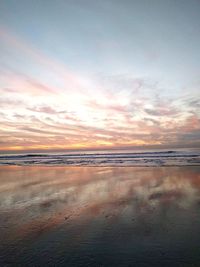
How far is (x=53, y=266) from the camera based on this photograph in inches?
180

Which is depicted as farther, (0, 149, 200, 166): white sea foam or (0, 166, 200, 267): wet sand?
(0, 149, 200, 166): white sea foam

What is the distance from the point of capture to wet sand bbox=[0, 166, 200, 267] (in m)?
4.88

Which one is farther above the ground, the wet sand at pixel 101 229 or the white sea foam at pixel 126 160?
the white sea foam at pixel 126 160

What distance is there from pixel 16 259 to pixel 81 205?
15.6 ft

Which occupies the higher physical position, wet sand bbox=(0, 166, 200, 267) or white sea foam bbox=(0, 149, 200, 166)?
white sea foam bbox=(0, 149, 200, 166)

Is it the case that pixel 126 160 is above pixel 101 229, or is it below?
above

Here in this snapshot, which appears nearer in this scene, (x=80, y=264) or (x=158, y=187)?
(x=80, y=264)

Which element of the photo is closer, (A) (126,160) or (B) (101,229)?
(B) (101,229)

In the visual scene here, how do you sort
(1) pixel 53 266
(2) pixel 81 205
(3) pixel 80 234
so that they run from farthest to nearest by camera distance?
(2) pixel 81 205, (3) pixel 80 234, (1) pixel 53 266

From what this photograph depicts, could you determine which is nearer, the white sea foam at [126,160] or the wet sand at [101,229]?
the wet sand at [101,229]

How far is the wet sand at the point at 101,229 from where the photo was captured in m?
4.88

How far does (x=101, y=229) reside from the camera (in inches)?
259

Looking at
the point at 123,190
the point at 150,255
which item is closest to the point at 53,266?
the point at 150,255

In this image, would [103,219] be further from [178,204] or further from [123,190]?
[123,190]
